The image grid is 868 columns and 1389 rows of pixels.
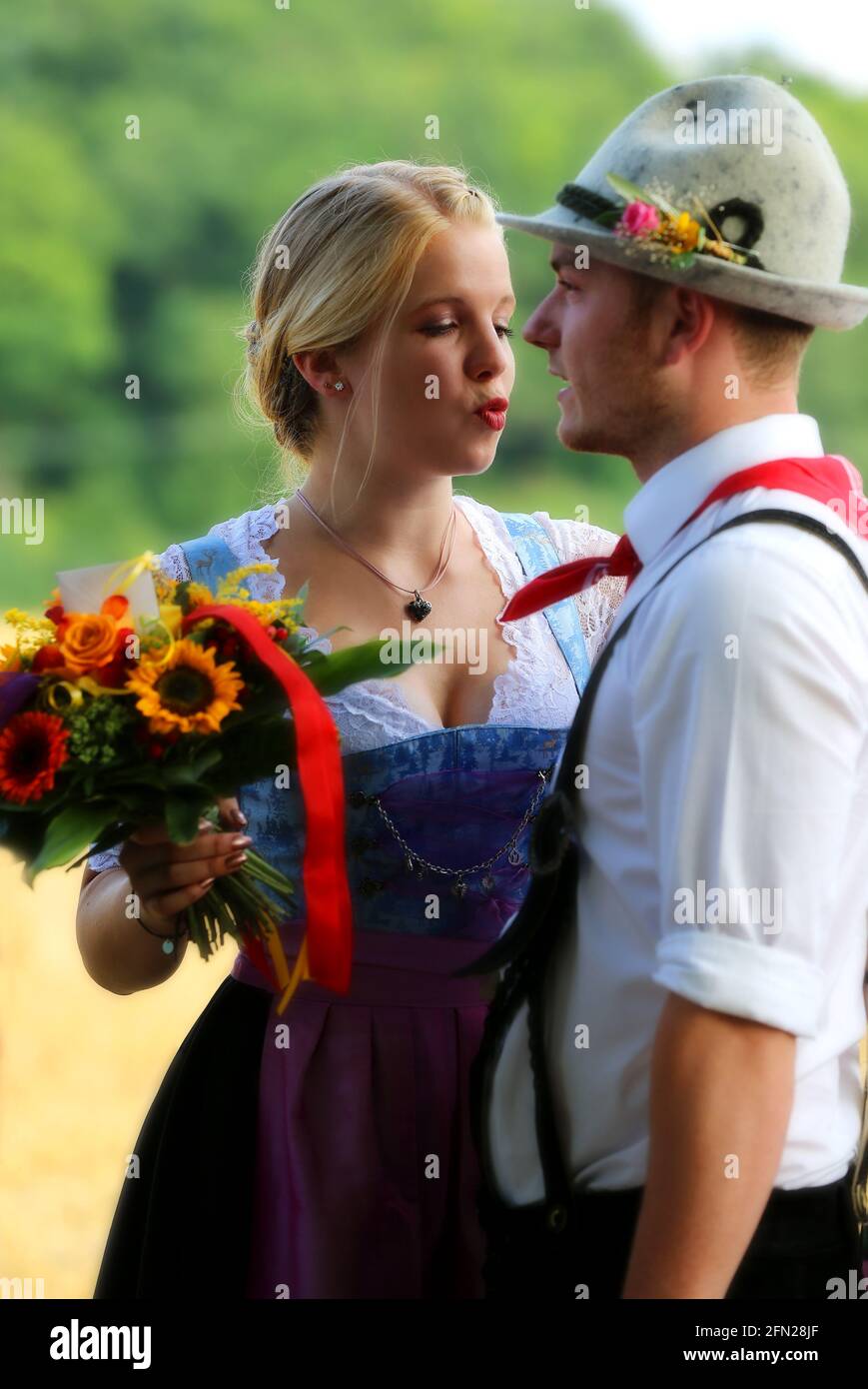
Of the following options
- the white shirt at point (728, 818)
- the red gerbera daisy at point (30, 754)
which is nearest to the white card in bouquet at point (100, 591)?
the red gerbera daisy at point (30, 754)

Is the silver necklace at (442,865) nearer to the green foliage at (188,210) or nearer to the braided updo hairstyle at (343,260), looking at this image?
the braided updo hairstyle at (343,260)

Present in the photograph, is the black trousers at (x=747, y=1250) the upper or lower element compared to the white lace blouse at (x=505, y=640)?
lower

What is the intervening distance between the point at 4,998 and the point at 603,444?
11.9ft

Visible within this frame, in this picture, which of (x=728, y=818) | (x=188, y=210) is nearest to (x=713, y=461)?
(x=728, y=818)

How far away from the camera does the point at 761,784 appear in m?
1.09

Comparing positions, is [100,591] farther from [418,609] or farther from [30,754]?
[418,609]

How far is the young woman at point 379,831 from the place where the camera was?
5.62 feet

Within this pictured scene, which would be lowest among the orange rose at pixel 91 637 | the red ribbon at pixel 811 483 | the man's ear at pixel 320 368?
the orange rose at pixel 91 637

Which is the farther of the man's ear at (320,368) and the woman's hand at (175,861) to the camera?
the man's ear at (320,368)

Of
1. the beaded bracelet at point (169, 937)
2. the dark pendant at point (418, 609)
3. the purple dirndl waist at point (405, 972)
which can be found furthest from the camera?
the dark pendant at point (418, 609)

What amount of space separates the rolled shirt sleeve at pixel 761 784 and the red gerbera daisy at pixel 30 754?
0.57 metres

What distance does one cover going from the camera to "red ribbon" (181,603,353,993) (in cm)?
143

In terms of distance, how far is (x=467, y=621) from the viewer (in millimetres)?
1979
